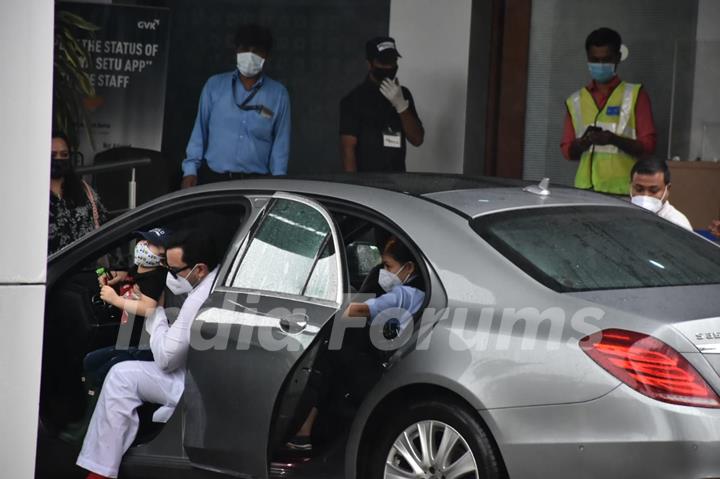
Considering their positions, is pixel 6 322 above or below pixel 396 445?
above

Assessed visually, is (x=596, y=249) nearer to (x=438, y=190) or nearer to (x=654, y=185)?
(x=438, y=190)

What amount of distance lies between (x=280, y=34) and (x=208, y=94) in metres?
1.36

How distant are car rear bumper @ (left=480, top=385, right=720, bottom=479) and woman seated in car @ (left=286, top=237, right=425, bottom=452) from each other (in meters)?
0.81

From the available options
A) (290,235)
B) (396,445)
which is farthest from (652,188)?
(396,445)

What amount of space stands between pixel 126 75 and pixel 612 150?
3.81m

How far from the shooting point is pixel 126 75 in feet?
38.2

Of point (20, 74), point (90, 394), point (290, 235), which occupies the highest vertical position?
point (20, 74)

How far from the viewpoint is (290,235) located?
20.6 ft

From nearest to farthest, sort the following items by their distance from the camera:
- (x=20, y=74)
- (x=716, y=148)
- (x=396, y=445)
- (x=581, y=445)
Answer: (x=20, y=74), (x=581, y=445), (x=396, y=445), (x=716, y=148)

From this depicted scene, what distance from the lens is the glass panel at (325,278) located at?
19.8ft

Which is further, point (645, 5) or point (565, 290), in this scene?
point (645, 5)

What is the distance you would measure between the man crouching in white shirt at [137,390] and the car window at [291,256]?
24 centimetres

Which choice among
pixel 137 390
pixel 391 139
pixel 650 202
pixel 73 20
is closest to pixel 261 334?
pixel 137 390

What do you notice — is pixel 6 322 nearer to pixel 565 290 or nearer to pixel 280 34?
pixel 565 290
